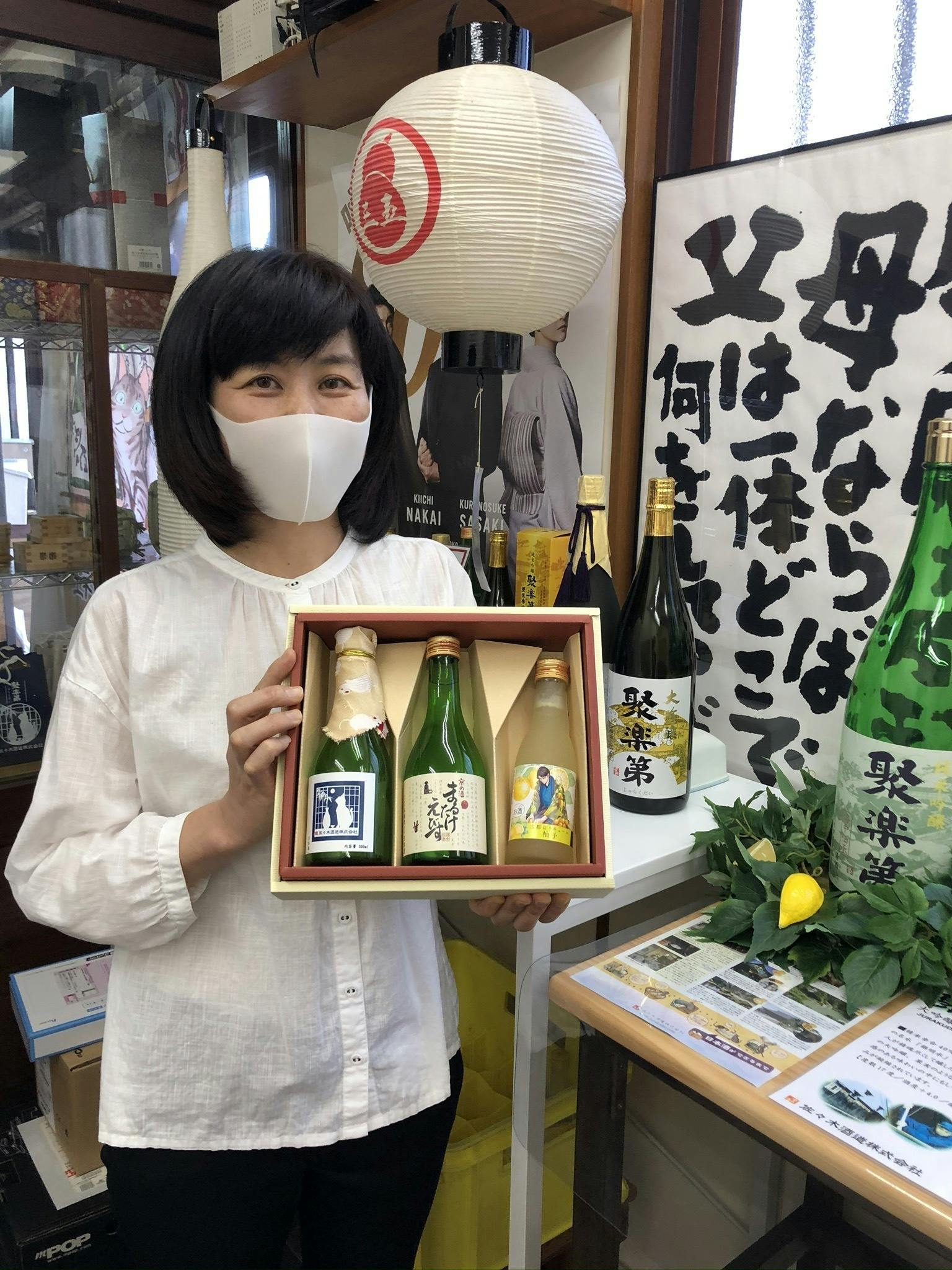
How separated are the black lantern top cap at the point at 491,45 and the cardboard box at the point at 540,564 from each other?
2.08 ft

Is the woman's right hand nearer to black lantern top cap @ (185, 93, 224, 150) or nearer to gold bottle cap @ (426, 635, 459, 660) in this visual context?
gold bottle cap @ (426, 635, 459, 660)

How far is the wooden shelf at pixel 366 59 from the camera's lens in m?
1.35

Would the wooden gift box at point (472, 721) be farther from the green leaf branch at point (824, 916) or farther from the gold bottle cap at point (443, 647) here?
the green leaf branch at point (824, 916)

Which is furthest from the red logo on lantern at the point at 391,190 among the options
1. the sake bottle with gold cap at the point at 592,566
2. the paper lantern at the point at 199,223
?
the paper lantern at the point at 199,223

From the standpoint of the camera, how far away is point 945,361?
3.51 ft

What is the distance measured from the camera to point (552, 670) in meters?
0.83

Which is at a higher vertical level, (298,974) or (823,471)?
(823,471)

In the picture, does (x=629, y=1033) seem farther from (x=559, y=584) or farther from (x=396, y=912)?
(x=559, y=584)

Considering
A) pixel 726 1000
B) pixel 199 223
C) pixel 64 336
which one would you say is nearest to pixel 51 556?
pixel 64 336

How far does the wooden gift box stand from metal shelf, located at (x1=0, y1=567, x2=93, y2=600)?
159 cm

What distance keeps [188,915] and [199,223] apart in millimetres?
1417

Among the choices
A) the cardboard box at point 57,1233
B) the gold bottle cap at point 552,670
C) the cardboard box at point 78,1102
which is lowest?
the cardboard box at point 57,1233

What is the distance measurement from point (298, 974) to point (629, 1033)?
0.33 metres

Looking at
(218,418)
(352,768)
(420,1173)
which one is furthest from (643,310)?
(420,1173)
